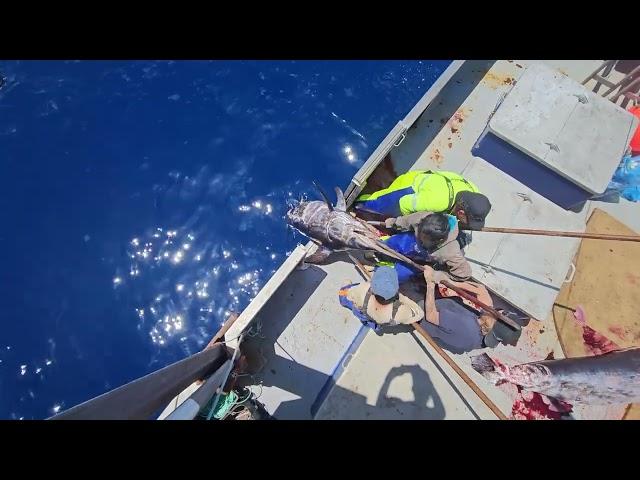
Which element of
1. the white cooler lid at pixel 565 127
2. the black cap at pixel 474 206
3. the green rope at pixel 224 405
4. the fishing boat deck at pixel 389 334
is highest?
the white cooler lid at pixel 565 127

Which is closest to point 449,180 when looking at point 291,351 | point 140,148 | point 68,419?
point 291,351

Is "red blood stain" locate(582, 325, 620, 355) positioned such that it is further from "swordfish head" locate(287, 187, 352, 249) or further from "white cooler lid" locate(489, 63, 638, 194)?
"swordfish head" locate(287, 187, 352, 249)

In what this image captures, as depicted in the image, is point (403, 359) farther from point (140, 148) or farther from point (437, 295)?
point (140, 148)

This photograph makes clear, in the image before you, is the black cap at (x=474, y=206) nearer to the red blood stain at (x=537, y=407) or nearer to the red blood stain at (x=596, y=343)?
the red blood stain at (x=537, y=407)

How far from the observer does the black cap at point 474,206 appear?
17.9 ft

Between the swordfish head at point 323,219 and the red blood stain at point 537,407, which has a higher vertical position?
the swordfish head at point 323,219

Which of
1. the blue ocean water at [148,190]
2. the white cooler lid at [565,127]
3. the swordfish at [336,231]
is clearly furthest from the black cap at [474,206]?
the blue ocean water at [148,190]

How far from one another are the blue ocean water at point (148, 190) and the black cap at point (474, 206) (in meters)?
3.21

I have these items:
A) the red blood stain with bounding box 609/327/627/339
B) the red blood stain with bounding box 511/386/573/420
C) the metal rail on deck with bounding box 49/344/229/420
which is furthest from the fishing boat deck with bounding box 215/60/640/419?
the red blood stain with bounding box 609/327/627/339

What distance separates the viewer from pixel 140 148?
8.29 m

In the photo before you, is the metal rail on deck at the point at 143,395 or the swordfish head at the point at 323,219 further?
the swordfish head at the point at 323,219

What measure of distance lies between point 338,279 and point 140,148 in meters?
4.98
